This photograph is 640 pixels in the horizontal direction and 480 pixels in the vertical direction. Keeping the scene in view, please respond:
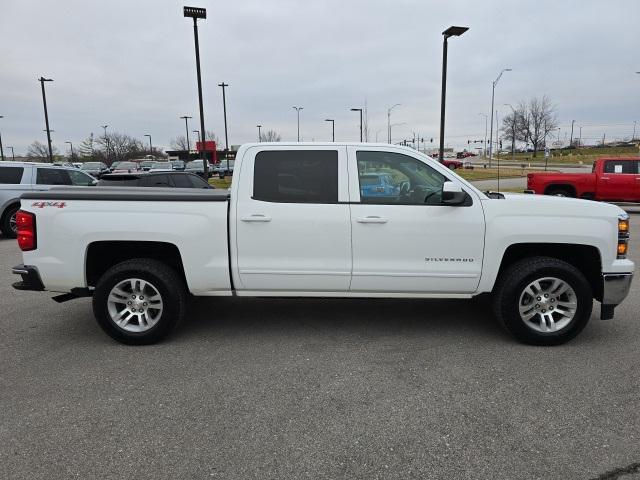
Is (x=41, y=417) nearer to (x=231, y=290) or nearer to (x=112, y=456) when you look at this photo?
(x=112, y=456)

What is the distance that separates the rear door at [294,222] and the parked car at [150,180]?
727cm

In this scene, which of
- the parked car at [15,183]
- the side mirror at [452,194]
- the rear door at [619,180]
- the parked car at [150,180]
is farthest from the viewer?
the rear door at [619,180]

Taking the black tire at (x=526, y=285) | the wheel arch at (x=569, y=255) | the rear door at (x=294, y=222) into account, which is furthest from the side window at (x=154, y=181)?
the black tire at (x=526, y=285)

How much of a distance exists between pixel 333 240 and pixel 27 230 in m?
2.77

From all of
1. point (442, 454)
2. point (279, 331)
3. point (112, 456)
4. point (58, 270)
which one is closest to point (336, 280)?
point (279, 331)

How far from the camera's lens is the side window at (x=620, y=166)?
15.5 metres

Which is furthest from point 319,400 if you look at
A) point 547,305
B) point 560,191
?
point 560,191

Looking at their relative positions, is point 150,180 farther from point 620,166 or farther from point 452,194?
point 620,166

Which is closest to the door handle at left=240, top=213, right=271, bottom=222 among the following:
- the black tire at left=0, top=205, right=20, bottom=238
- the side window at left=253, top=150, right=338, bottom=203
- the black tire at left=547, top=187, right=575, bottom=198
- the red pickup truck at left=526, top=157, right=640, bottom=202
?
the side window at left=253, top=150, right=338, bottom=203

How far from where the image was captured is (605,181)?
15516 millimetres

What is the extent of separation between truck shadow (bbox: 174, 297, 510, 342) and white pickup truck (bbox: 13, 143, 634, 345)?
18.9 inches

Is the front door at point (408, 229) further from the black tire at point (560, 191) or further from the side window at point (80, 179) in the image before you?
the black tire at point (560, 191)

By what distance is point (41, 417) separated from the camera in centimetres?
322

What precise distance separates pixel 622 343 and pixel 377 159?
9.38 feet
